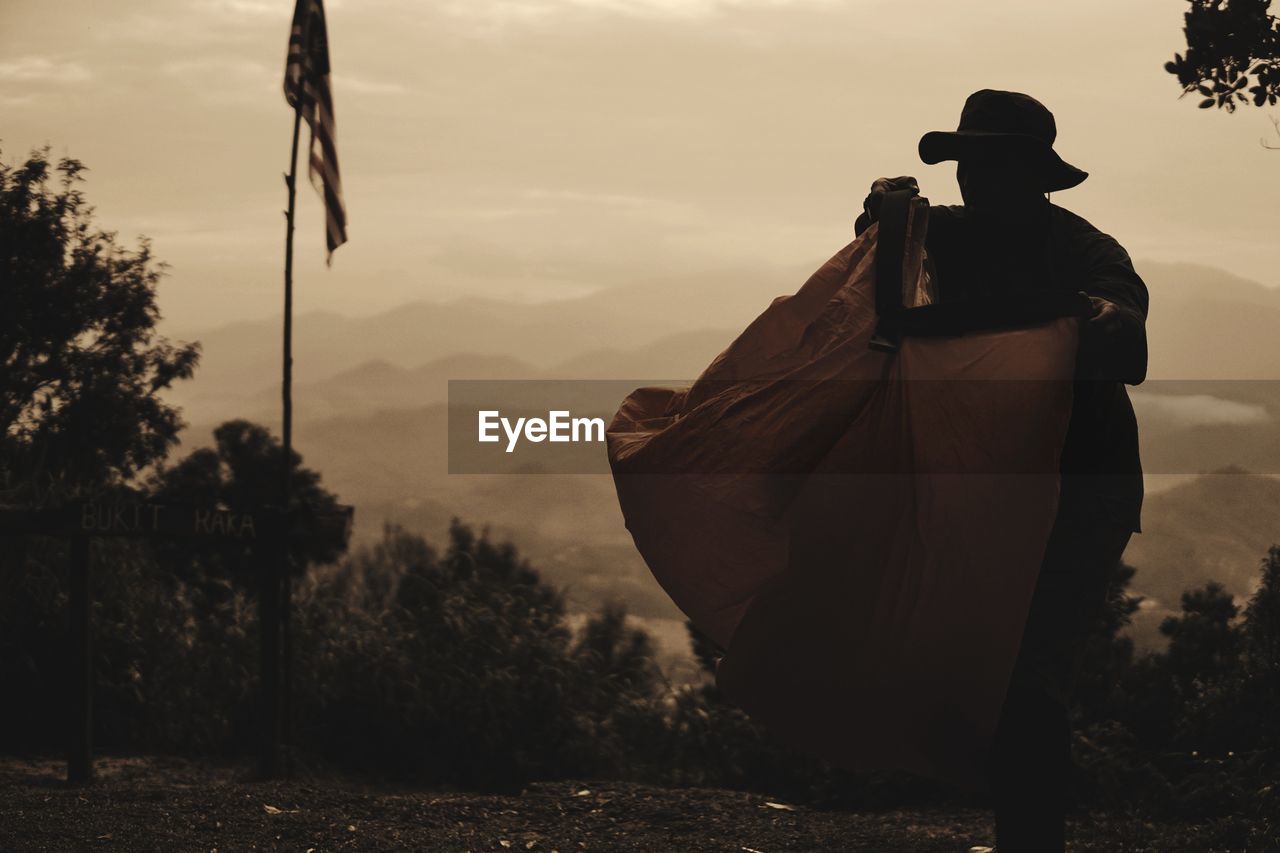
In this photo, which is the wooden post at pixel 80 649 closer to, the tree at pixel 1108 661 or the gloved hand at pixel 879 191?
the tree at pixel 1108 661

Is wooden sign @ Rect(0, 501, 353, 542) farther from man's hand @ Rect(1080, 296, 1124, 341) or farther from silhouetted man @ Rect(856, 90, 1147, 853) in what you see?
man's hand @ Rect(1080, 296, 1124, 341)

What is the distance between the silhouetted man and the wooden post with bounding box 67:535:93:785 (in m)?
7.25

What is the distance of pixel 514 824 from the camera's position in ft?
23.8

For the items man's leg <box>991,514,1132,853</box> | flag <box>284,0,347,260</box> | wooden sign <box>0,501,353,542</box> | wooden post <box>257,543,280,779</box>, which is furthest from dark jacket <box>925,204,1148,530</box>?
flag <box>284,0,347,260</box>

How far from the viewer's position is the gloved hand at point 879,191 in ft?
14.0

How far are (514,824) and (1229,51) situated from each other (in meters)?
4.91

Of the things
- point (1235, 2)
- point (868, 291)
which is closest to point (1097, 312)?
point (868, 291)

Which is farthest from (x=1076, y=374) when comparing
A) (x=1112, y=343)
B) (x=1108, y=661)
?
(x=1108, y=661)

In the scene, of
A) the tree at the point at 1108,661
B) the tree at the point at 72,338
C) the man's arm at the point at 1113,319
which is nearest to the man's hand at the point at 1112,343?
the man's arm at the point at 1113,319

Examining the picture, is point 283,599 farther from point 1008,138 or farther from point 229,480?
point 229,480

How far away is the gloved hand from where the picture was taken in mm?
4254

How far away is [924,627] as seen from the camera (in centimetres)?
391

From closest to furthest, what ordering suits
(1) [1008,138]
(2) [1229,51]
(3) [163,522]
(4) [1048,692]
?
(4) [1048,692] → (1) [1008,138] → (2) [1229,51] → (3) [163,522]

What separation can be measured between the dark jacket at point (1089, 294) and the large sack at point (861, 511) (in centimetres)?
10
